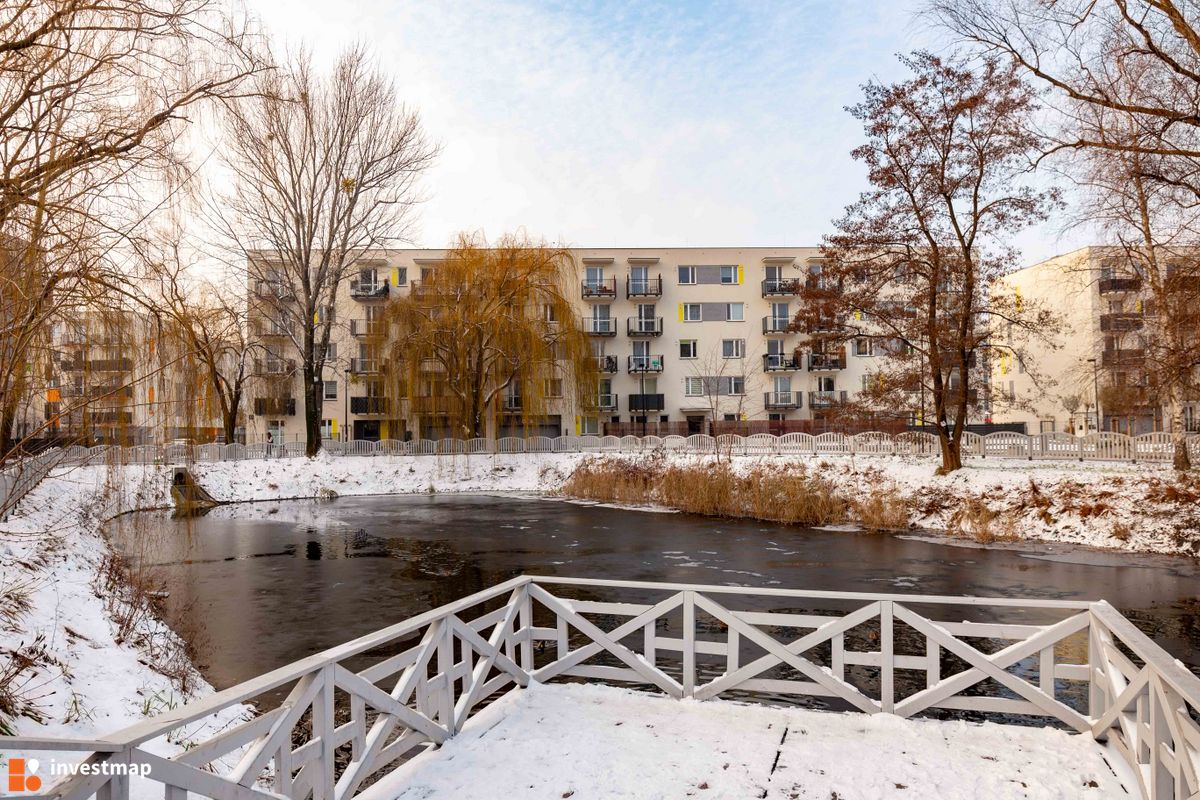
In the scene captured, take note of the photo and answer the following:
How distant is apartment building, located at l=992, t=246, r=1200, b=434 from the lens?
2002 cm

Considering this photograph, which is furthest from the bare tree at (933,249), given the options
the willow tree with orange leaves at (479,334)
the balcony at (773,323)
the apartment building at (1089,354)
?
the balcony at (773,323)

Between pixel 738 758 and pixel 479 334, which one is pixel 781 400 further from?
pixel 738 758

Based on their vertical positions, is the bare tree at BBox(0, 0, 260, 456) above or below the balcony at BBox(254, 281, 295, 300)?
below

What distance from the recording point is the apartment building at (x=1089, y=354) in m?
20.0

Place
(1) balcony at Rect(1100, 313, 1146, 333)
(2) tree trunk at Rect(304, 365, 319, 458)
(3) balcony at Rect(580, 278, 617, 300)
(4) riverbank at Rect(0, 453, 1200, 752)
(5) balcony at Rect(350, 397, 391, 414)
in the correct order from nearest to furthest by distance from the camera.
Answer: (4) riverbank at Rect(0, 453, 1200, 752)
(1) balcony at Rect(1100, 313, 1146, 333)
(2) tree trunk at Rect(304, 365, 319, 458)
(5) balcony at Rect(350, 397, 391, 414)
(3) balcony at Rect(580, 278, 617, 300)

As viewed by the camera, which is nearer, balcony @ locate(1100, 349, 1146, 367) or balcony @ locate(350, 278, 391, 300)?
balcony @ locate(1100, 349, 1146, 367)

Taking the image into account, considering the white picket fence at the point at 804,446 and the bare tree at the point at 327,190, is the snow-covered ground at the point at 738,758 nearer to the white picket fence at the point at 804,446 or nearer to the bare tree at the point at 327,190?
the white picket fence at the point at 804,446

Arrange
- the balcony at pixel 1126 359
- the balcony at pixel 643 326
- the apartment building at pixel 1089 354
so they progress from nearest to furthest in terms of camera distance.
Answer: the balcony at pixel 1126 359, the apartment building at pixel 1089 354, the balcony at pixel 643 326

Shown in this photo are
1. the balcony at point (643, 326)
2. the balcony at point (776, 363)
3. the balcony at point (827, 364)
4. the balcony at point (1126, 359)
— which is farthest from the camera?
the balcony at point (643, 326)

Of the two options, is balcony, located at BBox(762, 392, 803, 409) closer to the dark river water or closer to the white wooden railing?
the dark river water

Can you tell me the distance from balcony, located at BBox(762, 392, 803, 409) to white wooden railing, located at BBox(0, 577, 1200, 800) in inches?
1622

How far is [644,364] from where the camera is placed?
169ft

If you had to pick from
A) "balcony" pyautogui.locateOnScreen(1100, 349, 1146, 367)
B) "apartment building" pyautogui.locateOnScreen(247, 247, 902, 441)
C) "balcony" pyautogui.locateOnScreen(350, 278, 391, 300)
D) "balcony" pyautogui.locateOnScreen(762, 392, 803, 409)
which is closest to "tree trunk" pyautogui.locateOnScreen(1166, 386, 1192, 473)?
"balcony" pyautogui.locateOnScreen(1100, 349, 1146, 367)

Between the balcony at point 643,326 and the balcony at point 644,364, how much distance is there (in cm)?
159
